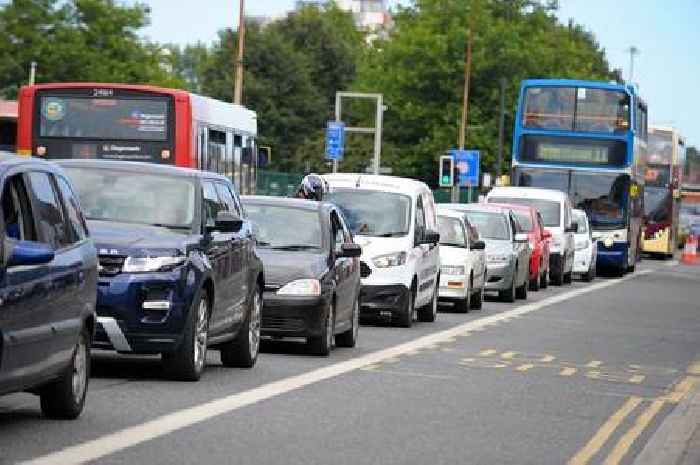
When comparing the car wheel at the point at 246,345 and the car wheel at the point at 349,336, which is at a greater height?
the car wheel at the point at 246,345

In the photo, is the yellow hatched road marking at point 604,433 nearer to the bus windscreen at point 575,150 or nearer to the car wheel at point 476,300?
the car wheel at point 476,300

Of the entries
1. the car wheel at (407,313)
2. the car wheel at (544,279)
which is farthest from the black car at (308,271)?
the car wheel at (544,279)

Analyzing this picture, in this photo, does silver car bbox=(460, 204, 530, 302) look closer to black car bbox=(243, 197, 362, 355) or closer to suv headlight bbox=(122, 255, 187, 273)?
black car bbox=(243, 197, 362, 355)

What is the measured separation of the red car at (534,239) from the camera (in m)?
41.4

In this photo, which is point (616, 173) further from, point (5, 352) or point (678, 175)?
point (5, 352)

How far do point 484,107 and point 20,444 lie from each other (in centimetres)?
9888

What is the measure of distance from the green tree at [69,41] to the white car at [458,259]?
70864 millimetres

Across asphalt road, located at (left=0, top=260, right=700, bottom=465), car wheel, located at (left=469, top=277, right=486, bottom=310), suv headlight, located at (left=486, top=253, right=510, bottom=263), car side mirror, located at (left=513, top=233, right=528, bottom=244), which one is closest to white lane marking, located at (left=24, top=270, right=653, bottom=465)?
asphalt road, located at (left=0, top=260, right=700, bottom=465)

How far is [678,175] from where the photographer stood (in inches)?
3282

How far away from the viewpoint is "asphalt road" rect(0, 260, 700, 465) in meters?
12.0

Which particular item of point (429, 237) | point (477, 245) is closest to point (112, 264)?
point (429, 237)

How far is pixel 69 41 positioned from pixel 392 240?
78.3 meters

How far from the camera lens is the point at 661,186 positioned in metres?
81.1

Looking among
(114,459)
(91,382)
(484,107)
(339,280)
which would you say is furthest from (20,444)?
(484,107)
